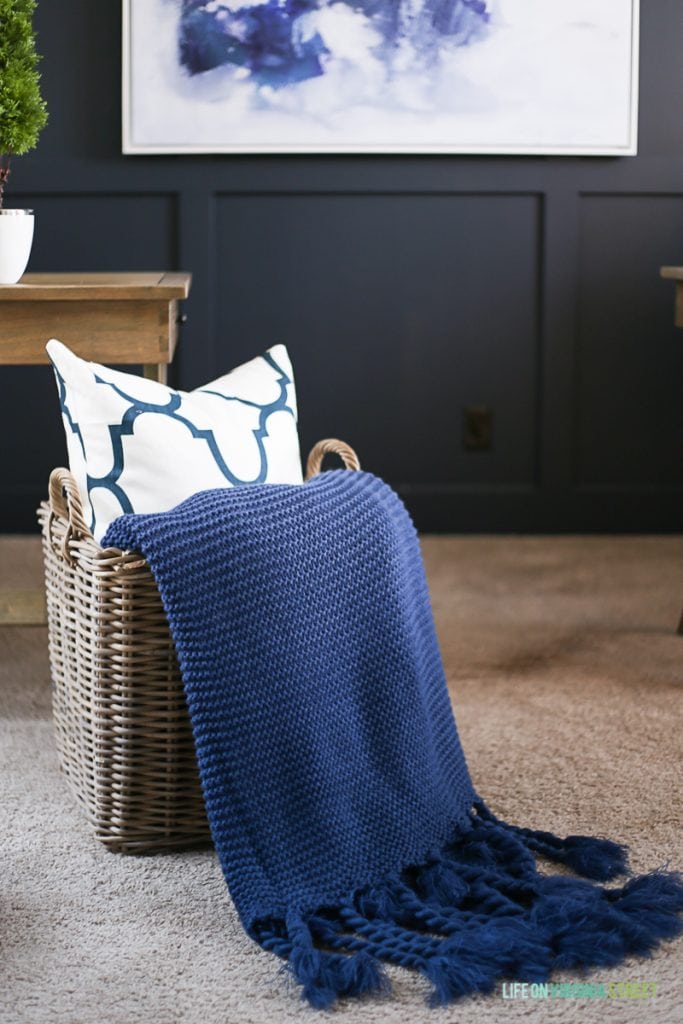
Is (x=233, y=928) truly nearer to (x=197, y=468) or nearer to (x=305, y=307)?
(x=197, y=468)

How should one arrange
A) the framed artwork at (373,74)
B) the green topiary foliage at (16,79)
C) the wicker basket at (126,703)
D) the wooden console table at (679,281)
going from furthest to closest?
the framed artwork at (373,74) → the wooden console table at (679,281) → the green topiary foliage at (16,79) → the wicker basket at (126,703)

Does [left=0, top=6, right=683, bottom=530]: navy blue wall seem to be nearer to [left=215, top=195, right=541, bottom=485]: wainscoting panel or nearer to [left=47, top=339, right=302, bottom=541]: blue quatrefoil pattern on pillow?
[left=215, top=195, right=541, bottom=485]: wainscoting panel

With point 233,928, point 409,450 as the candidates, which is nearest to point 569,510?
point 409,450

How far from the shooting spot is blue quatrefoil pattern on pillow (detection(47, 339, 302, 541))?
5.42 ft

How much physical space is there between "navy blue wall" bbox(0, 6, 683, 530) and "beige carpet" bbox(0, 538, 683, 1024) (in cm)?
36

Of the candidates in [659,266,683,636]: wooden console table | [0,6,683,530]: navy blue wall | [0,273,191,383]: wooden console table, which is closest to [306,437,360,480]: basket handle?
[0,273,191,383]: wooden console table

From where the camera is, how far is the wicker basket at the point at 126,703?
1.58 metres

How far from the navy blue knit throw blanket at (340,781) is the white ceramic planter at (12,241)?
756 mm

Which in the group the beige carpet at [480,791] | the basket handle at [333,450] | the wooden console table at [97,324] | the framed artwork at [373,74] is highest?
the framed artwork at [373,74]

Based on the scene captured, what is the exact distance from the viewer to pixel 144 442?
165cm

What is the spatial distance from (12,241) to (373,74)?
4.51ft

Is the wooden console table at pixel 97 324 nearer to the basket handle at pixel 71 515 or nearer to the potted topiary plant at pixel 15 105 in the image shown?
the potted topiary plant at pixel 15 105

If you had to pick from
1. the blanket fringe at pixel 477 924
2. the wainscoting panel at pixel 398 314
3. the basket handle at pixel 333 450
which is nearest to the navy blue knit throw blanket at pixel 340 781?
the blanket fringe at pixel 477 924

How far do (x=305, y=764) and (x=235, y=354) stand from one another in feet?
6.66
